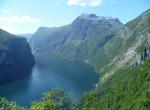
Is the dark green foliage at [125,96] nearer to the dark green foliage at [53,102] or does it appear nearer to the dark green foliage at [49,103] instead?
the dark green foliage at [53,102]

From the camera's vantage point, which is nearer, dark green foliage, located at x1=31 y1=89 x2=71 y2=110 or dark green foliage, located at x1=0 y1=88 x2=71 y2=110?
dark green foliage, located at x1=31 y1=89 x2=71 y2=110

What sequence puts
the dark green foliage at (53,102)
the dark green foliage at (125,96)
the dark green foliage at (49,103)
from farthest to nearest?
the dark green foliage at (125,96)
the dark green foliage at (49,103)
the dark green foliage at (53,102)

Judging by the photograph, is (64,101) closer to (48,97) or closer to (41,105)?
(48,97)

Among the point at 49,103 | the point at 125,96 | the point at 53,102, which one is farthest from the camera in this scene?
the point at 125,96

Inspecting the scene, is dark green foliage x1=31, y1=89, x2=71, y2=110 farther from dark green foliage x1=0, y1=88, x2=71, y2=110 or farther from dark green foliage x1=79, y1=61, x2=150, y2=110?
dark green foliage x1=79, y1=61, x2=150, y2=110

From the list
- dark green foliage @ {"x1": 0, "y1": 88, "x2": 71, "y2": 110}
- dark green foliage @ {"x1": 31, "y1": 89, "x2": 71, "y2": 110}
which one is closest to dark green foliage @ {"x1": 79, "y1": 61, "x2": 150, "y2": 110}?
dark green foliage @ {"x1": 31, "y1": 89, "x2": 71, "y2": 110}

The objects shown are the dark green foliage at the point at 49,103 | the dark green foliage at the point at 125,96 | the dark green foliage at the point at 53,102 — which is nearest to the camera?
the dark green foliage at the point at 53,102

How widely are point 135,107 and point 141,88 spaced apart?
2915 centimetres

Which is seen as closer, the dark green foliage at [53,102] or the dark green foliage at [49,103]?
the dark green foliage at [53,102]

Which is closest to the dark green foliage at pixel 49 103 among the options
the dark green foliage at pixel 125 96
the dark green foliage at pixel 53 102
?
the dark green foliage at pixel 53 102

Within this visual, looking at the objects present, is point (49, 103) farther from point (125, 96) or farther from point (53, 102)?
point (125, 96)

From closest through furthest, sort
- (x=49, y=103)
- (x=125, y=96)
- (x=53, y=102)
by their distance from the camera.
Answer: (x=49, y=103) → (x=53, y=102) → (x=125, y=96)

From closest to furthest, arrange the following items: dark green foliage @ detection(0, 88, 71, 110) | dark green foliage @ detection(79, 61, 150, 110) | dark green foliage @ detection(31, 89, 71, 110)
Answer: dark green foliage @ detection(31, 89, 71, 110)
dark green foliage @ detection(0, 88, 71, 110)
dark green foliage @ detection(79, 61, 150, 110)

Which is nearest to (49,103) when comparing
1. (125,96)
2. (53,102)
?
(53,102)
